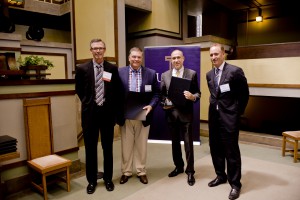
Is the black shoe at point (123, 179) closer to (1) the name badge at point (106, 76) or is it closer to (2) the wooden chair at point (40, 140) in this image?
(2) the wooden chair at point (40, 140)

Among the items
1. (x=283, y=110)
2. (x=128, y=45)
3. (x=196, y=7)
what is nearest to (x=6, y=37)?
(x=128, y=45)

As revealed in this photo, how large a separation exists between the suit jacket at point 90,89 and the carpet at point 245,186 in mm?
919

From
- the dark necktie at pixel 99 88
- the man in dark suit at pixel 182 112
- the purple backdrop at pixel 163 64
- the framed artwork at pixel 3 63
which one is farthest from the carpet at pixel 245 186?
the framed artwork at pixel 3 63

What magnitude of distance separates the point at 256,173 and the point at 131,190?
161 centimetres

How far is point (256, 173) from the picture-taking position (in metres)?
3.11

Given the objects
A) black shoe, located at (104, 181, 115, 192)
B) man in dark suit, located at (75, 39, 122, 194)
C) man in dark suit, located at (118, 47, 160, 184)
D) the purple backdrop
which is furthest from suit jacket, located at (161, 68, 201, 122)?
the purple backdrop

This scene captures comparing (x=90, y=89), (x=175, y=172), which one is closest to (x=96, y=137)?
(x=90, y=89)

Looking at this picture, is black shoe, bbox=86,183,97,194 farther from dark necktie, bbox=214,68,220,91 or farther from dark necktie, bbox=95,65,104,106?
dark necktie, bbox=214,68,220,91

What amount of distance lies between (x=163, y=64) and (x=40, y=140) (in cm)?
239

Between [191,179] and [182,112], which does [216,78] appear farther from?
[191,179]

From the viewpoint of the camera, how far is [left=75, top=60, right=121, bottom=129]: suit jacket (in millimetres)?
2514

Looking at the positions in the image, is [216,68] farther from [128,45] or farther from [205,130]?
[128,45]

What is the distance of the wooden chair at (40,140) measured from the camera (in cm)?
256

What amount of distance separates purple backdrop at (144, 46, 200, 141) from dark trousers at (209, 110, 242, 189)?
1.71 meters
